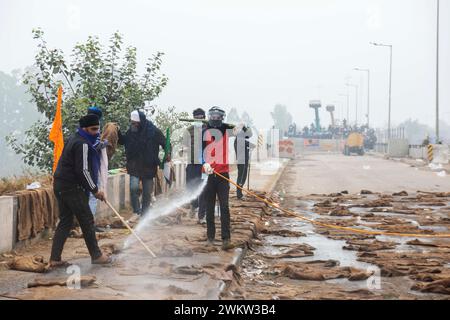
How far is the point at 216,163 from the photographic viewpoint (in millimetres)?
9305

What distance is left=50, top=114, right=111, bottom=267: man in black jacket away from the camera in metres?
7.42

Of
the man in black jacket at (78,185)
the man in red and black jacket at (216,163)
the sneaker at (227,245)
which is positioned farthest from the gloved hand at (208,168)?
the man in black jacket at (78,185)

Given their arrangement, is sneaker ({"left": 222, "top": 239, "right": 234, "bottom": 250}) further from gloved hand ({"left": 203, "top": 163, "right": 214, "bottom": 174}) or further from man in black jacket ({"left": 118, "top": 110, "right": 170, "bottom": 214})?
man in black jacket ({"left": 118, "top": 110, "right": 170, "bottom": 214})

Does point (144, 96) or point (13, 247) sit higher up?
point (144, 96)

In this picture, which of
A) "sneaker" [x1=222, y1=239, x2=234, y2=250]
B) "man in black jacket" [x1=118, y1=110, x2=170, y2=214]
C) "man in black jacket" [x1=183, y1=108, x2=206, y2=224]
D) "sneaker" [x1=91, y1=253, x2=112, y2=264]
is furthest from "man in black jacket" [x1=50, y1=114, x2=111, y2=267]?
"man in black jacket" [x1=183, y1=108, x2=206, y2=224]

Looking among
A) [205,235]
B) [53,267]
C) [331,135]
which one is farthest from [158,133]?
[331,135]

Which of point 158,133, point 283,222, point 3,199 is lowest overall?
point 283,222

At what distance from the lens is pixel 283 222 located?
43.4ft

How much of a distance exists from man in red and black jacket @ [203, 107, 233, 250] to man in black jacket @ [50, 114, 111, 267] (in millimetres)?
2063

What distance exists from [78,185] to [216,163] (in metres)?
2.36
